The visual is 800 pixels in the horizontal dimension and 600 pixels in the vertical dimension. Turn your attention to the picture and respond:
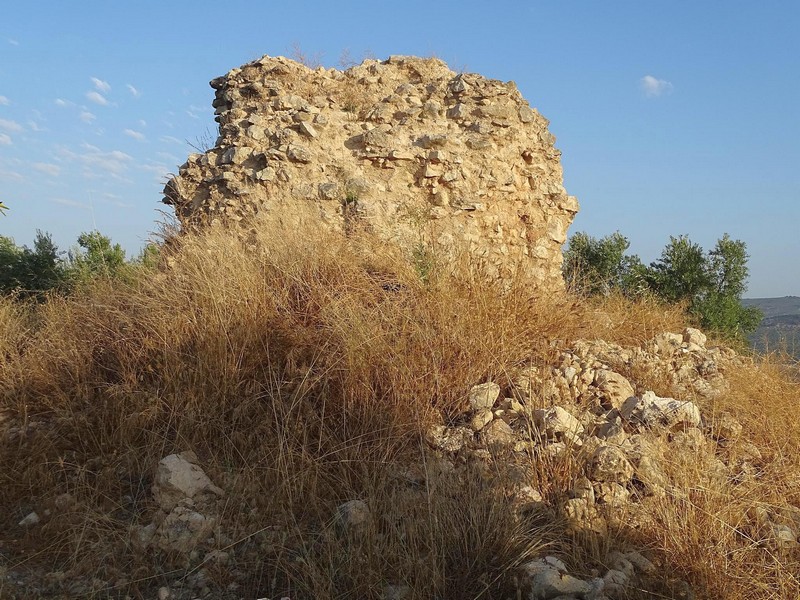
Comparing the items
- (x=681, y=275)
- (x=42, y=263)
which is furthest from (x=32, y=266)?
(x=681, y=275)

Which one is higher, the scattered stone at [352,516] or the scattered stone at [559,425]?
the scattered stone at [559,425]

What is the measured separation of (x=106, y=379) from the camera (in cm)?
425

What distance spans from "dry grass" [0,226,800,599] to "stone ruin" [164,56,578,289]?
0.83m

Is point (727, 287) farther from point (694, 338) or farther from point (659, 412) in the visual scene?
point (659, 412)

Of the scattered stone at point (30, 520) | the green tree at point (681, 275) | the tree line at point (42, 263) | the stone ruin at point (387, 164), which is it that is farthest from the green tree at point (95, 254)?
the green tree at point (681, 275)

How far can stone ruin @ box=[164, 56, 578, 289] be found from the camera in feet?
19.7

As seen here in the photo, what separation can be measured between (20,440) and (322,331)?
6.54 feet

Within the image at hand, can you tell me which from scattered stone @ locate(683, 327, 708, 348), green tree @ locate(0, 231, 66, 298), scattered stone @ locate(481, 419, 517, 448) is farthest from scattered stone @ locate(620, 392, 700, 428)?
green tree @ locate(0, 231, 66, 298)

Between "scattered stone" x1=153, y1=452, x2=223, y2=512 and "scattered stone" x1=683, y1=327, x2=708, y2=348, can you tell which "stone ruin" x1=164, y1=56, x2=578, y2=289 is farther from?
"scattered stone" x1=153, y1=452, x2=223, y2=512

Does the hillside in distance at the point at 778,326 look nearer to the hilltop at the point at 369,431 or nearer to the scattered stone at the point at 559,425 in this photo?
the hilltop at the point at 369,431

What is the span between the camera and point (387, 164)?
21.1 ft

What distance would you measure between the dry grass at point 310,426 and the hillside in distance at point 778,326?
553mm

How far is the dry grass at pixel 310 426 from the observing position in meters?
2.76

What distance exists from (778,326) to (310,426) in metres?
6.50
